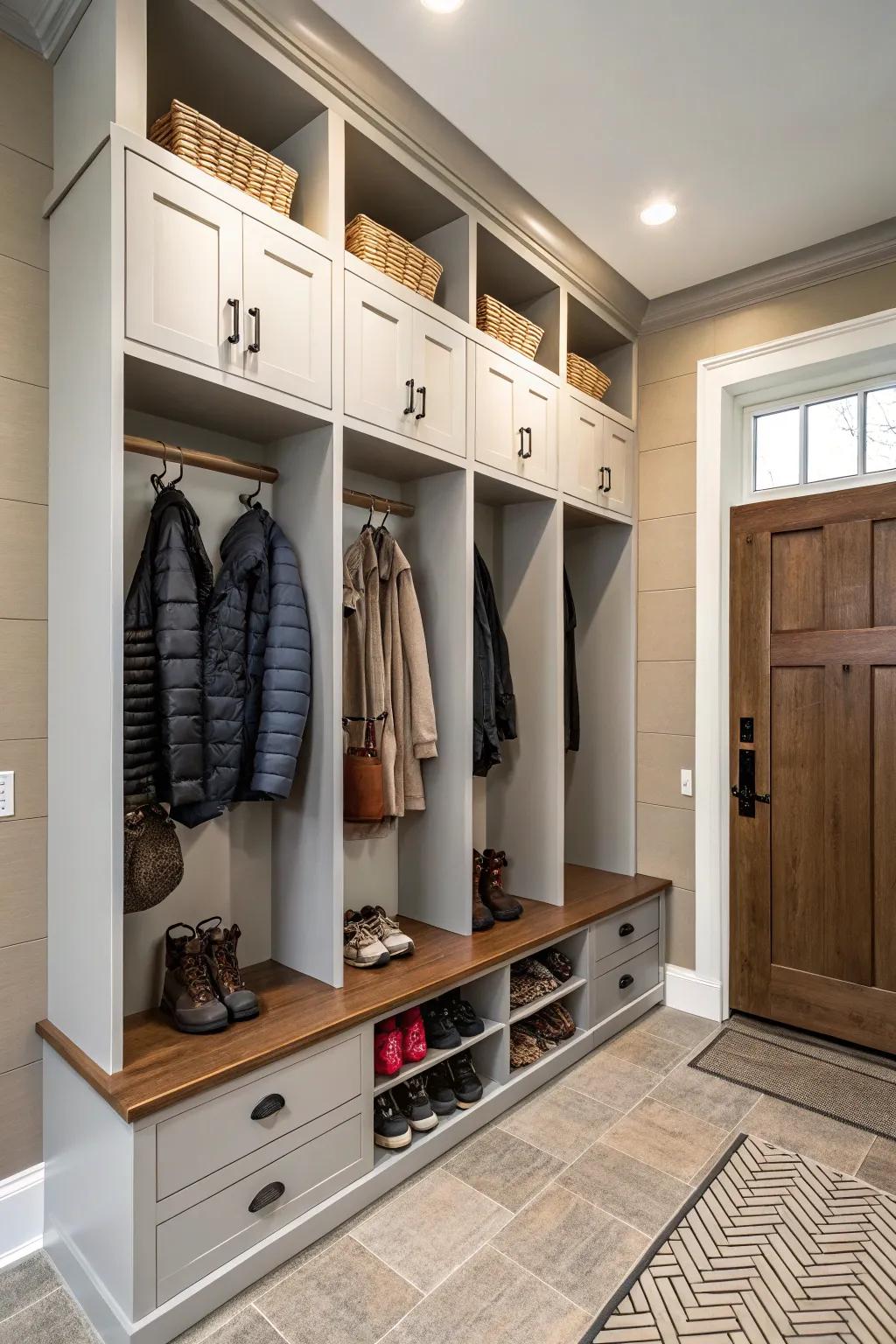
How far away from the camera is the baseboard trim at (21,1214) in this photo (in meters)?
1.79

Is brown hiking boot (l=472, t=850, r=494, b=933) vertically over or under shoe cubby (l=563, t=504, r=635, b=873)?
under

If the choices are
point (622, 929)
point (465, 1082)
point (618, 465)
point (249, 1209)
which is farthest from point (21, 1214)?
point (618, 465)

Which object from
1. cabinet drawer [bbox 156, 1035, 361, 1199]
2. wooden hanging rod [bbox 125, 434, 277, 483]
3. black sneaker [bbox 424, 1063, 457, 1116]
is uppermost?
wooden hanging rod [bbox 125, 434, 277, 483]

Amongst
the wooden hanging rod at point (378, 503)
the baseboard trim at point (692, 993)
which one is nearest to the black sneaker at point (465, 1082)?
the baseboard trim at point (692, 993)

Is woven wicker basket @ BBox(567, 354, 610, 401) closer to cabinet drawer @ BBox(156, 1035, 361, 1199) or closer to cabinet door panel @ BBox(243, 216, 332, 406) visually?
cabinet door panel @ BBox(243, 216, 332, 406)

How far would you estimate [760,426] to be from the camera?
324cm

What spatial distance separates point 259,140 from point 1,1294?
3.00 metres

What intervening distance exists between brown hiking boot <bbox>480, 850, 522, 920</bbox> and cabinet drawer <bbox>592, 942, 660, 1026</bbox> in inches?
16.9

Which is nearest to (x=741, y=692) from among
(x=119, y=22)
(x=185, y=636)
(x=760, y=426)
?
(x=760, y=426)

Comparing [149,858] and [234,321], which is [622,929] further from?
[234,321]

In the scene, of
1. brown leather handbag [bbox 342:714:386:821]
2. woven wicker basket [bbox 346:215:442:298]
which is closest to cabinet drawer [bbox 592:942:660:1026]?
brown leather handbag [bbox 342:714:386:821]

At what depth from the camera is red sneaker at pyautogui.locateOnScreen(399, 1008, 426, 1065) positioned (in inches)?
85.6

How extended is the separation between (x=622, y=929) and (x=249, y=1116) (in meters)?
1.71

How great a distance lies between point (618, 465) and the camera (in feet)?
10.8
